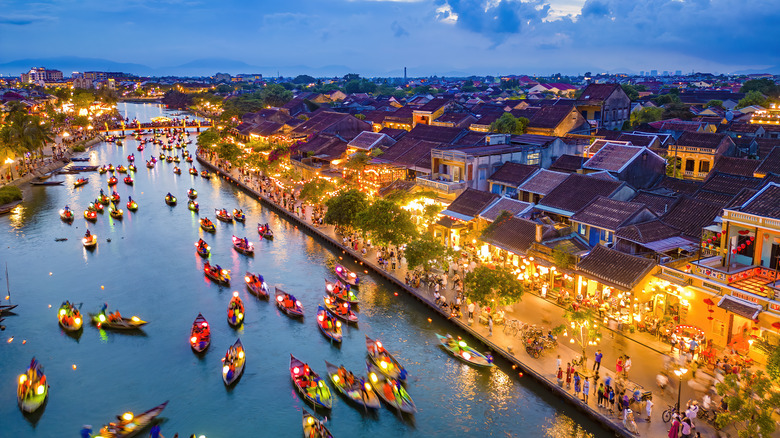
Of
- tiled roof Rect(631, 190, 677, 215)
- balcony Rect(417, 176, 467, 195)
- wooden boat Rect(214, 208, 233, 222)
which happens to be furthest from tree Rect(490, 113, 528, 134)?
wooden boat Rect(214, 208, 233, 222)

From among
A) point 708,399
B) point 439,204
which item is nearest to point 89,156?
point 439,204

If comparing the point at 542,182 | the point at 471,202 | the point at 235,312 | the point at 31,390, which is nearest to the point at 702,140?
the point at 542,182

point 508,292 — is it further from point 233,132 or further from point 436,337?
point 233,132

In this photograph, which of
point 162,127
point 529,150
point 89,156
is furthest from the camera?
point 162,127

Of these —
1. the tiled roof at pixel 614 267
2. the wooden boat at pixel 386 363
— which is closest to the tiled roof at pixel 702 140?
the tiled roof at pixel 614 267

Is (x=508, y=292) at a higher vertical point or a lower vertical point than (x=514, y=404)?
higher

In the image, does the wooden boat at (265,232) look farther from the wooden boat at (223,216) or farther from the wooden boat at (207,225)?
the wooden boat at (223,216)

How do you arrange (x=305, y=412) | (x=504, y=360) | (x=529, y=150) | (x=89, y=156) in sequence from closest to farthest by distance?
(x=305, y=412) → (x=504, y=360) → (x=529, y=150) → (x=89, y=156)
